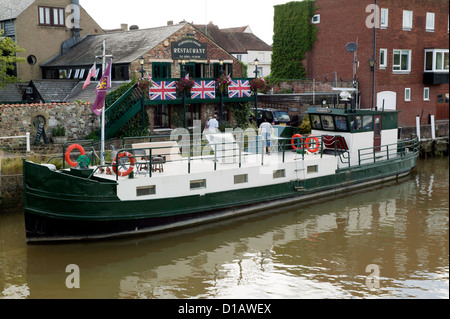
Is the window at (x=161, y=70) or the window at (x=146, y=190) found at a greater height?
the window at (x=161, y=70)

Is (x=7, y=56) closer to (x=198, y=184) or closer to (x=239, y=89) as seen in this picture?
(x=239, y=89)

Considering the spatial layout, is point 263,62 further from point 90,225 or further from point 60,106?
→ point 90,225

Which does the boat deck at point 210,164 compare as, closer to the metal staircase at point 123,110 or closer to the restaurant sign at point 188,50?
the metal staircase at point 123,110

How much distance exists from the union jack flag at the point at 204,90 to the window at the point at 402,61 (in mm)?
15913

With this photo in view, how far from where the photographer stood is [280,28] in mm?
40719

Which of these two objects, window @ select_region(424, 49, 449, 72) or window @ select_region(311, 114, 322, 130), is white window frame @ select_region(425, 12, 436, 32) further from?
window @ select_region(311, 114, 322, 130)

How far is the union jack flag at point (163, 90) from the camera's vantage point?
2497 centimetres

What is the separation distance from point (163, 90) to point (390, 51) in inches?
726

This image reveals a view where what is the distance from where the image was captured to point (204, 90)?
2700cm

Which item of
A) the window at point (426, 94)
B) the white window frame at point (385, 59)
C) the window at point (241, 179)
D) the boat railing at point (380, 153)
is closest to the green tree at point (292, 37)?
the white window frame at point (385, 59)

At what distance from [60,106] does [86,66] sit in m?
6.78

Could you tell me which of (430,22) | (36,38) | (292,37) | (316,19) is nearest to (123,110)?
(36,38)

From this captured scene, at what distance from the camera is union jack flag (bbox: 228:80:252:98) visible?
2820 cm
